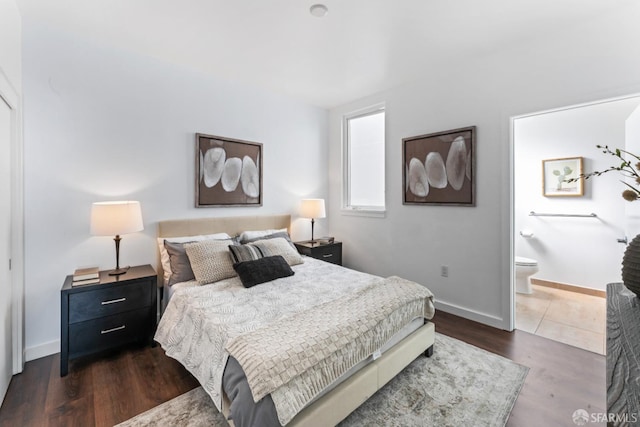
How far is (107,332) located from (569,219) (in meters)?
5.40

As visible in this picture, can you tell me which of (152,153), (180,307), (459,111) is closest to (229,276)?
(180,307)

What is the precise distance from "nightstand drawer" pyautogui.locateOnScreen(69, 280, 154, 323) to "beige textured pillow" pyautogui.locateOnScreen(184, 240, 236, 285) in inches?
16.2

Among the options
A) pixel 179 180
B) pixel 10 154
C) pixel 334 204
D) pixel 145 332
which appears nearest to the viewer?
pixel 10 154

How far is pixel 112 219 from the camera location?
7.62ft

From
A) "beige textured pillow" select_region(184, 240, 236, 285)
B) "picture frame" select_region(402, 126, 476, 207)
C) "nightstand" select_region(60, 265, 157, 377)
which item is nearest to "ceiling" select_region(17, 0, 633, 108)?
"picture frame" select_region(402, 126, 476, 207)

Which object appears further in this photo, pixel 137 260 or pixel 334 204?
pixel 334 204

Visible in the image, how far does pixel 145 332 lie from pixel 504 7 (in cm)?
380

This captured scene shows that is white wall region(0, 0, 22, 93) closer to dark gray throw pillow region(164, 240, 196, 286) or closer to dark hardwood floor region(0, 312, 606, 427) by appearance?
dark gray throw pillow region(164, 240, 196, 286)

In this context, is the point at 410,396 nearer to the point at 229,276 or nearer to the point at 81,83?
the point at 229,276

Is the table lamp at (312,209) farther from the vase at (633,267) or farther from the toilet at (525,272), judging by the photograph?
the vase at (633,267)

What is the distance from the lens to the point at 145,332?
2.44 m

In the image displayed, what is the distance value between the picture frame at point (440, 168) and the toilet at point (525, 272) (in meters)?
1.54

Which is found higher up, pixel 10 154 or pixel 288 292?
pixel 10 154

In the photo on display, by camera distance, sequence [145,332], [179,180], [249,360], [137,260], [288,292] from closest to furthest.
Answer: [249,360]
[288,292]
[145,332]
[137,260]
[179,180]
